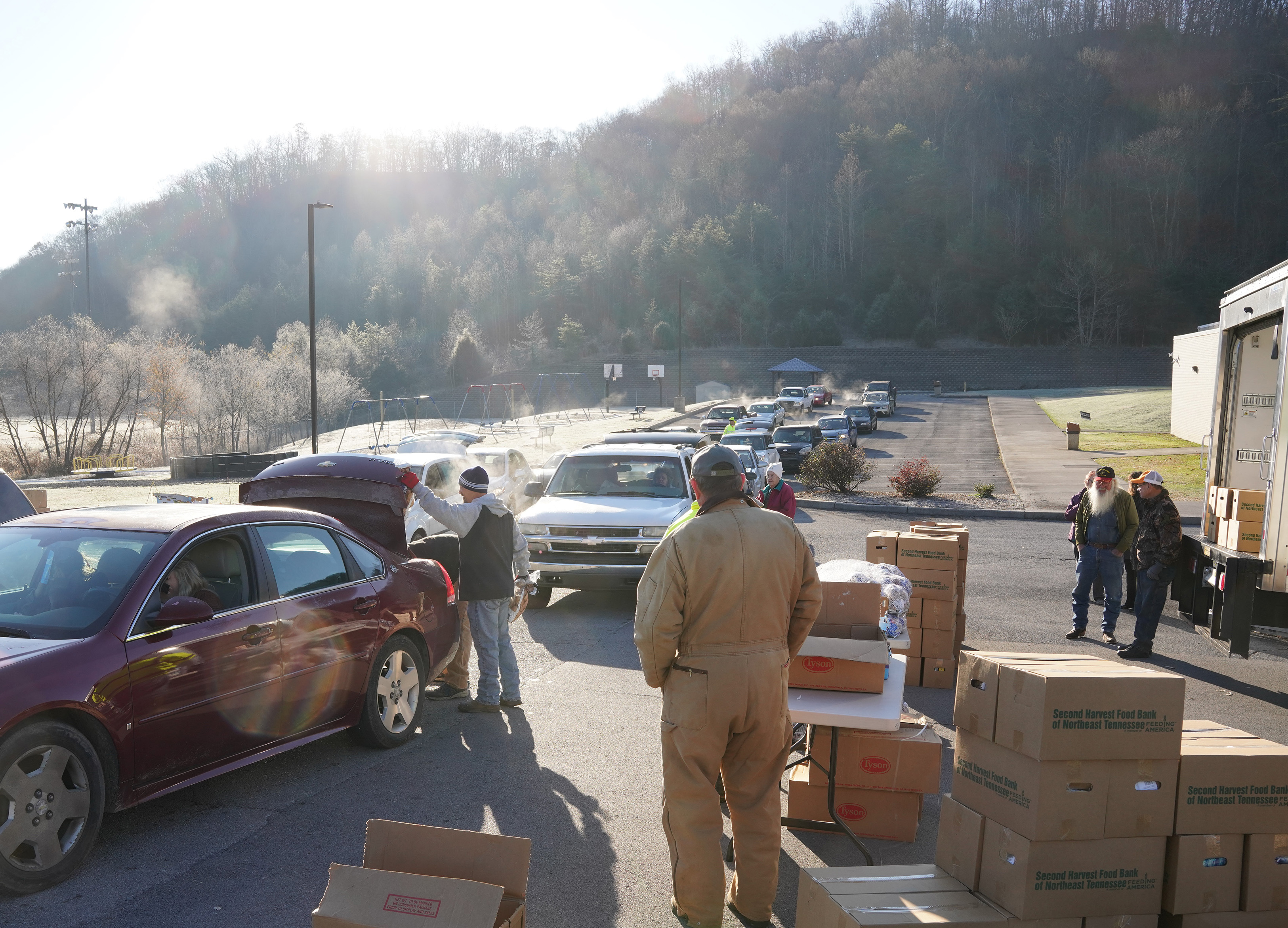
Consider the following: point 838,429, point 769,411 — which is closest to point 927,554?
point 838,429

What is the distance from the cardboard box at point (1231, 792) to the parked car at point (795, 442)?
26228 mm

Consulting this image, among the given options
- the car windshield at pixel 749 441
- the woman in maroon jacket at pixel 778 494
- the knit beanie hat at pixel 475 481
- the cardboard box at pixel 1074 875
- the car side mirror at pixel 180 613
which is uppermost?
the knit beanie hat at pixel 475 481

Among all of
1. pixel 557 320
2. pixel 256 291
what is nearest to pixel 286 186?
pixel 256 291

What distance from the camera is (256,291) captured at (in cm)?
12838

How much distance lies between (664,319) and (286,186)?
9086cm

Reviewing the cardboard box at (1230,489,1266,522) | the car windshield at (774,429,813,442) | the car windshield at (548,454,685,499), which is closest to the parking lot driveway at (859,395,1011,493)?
the car windshield at (774,429,813,442)

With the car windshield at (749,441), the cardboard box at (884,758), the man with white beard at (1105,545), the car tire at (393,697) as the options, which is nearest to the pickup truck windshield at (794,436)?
the car windshield at (749,441)

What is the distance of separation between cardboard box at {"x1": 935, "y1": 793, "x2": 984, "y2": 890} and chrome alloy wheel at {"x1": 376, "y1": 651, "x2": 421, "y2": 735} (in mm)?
3557

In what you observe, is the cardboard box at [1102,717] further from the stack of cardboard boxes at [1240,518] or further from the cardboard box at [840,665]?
the stack of cardboard boxes at [1240,518]

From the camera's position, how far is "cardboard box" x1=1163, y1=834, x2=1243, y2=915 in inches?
126

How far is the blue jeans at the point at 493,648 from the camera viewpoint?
21.7ft

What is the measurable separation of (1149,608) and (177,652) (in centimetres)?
798

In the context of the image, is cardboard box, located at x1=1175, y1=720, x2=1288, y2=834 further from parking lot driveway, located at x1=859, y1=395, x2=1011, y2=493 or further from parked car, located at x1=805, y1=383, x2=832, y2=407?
parked car, located at x1=805, y1=383, x2=832, y2=407

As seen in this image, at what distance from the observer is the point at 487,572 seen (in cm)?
649
